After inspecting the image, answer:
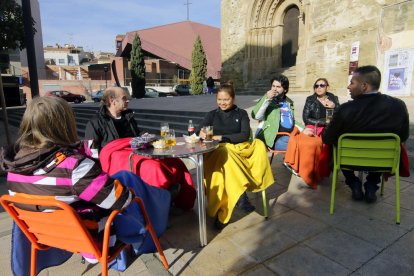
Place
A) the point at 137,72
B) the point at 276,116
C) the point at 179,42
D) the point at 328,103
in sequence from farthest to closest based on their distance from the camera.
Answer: the point at 179,42, the point at 137,72, the point at 328,103, the point at 276,116

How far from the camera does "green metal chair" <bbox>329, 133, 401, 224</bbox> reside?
8.15 feet

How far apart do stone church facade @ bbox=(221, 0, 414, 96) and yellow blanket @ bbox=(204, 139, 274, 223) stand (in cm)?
741

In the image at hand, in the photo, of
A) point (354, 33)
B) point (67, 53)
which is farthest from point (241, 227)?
point (67, 53)

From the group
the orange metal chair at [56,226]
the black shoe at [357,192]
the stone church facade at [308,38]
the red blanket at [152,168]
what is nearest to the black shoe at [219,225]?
the red blanket at [152,168]

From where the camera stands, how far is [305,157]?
3.19 meters

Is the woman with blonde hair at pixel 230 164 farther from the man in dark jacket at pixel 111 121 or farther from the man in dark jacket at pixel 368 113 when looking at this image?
the man in dark jacket at pixel 111 121

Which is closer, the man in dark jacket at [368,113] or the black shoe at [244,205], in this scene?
the man in dark jacket at [368,113]

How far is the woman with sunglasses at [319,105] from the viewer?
12.1 feet

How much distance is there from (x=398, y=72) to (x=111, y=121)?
27.4 ft

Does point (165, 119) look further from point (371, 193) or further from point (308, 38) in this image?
point (308, 38)

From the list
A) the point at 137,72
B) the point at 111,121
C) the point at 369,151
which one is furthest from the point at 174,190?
the point at 137,72

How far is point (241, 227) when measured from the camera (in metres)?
2.60

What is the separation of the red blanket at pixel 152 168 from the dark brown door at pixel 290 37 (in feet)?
43.5

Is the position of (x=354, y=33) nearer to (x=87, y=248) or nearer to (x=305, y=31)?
(x=305, y=31)
